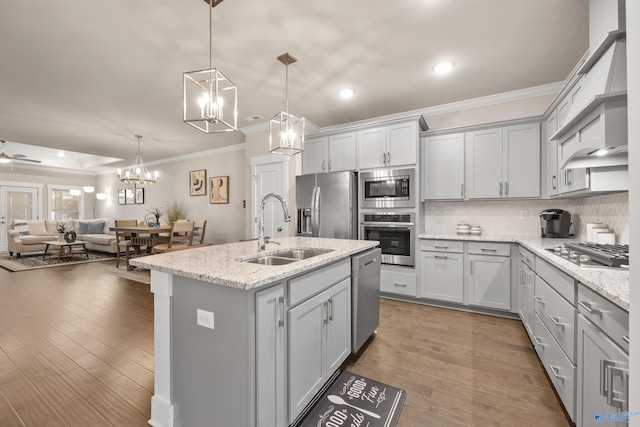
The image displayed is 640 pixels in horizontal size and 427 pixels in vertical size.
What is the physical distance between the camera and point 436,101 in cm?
377

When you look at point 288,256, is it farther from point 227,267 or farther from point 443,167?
point 443,167

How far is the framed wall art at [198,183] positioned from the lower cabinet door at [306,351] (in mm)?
6025

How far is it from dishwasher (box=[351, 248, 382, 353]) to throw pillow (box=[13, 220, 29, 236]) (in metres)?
9.51

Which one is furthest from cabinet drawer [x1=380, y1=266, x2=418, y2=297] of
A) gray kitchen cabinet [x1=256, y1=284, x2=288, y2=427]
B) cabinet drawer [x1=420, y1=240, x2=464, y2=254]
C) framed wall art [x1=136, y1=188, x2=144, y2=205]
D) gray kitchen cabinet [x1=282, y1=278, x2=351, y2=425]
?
framed wall art [x1=136, y1=188, x2=144, y2=205]

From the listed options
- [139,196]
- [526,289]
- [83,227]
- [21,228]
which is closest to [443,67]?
[526,289]

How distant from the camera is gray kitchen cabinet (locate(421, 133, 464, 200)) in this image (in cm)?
357

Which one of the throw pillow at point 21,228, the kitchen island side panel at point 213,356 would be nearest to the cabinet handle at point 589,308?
the kitchen island side panel at point 213,356

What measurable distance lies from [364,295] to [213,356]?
53.0 inches

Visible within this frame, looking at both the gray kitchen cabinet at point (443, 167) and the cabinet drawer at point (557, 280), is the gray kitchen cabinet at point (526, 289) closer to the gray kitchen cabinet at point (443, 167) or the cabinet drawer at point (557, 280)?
the cabinet drawer at point (557, 280)

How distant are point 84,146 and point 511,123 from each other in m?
7.93

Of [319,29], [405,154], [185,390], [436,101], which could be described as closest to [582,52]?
[436,101]

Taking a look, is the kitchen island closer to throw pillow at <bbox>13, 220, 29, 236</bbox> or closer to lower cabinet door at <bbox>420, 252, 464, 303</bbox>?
lower cabinet door at <bbox>420, 252, 464, 303</bbox>

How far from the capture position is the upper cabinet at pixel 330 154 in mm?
4004

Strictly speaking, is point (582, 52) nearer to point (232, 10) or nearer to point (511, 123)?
point (511, 123)
